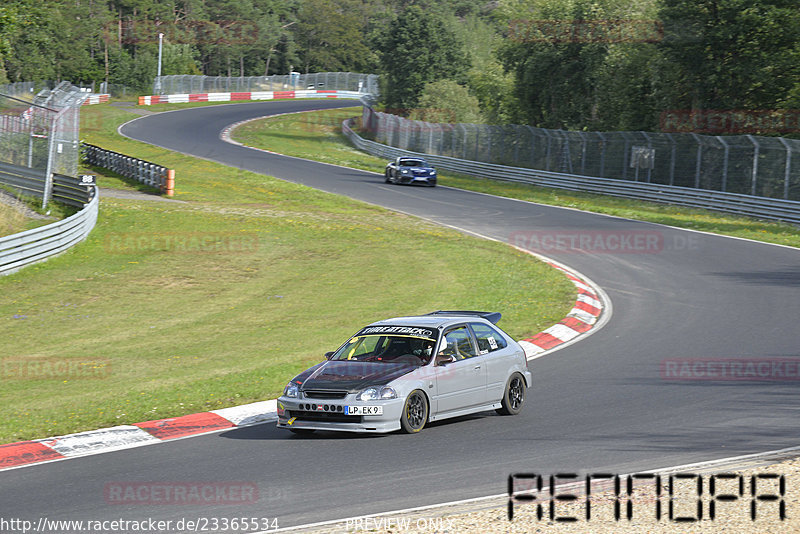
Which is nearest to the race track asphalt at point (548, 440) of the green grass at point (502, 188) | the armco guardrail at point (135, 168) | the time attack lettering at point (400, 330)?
the time attack lettering at point (400, 330)

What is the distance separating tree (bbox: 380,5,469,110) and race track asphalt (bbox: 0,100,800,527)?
193 ft

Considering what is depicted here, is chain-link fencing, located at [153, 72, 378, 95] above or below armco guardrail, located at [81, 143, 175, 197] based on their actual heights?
above

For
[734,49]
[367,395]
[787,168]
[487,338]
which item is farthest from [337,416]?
[734,49]

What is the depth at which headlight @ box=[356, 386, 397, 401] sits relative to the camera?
33.6ft

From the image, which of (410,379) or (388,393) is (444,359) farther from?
(388,393)

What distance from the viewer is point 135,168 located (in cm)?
4156

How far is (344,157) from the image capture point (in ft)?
190

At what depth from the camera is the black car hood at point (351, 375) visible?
10.4 metres

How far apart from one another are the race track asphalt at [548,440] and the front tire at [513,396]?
0.20m

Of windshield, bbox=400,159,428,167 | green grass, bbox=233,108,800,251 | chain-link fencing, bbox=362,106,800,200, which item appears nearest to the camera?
green grass, bbox=233,108,800,251

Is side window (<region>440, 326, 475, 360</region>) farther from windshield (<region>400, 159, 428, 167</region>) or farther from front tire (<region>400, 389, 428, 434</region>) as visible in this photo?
windshield (<region>400, 159, 428, 167</region>)

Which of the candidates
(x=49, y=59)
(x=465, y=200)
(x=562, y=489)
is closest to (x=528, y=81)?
(x=465, y=200)

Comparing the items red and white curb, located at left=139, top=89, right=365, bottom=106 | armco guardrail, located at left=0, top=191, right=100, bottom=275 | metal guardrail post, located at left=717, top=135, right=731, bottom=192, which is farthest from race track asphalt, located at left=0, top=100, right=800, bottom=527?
red and white curb, located at left=139, top=89, right=365, bottom=106

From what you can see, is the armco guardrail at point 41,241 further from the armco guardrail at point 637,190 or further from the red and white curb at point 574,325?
the armco guardrail at point 637,190
